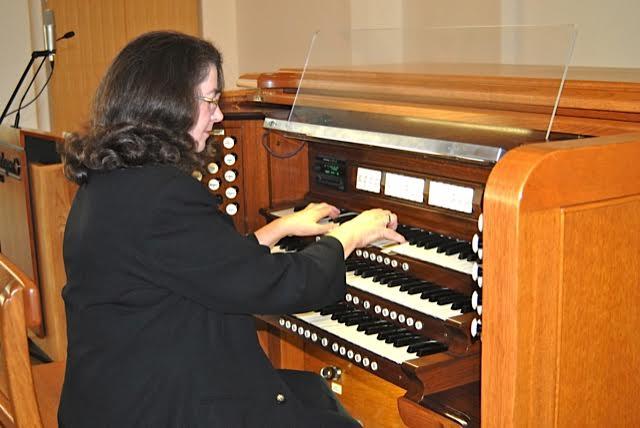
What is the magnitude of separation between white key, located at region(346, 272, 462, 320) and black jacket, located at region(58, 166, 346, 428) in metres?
0.35

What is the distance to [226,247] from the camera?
1.80 m

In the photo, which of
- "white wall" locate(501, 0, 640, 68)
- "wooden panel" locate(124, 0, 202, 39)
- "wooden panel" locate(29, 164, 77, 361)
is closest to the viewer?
"wooden panel" locate(29, 164, 77, 361)

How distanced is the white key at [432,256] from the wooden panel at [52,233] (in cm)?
164

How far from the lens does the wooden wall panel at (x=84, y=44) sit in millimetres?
6637

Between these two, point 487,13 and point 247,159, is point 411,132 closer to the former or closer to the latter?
point 247,159

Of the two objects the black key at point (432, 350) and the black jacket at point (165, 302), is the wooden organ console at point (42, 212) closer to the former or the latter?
the black jacket at point (165, 302)

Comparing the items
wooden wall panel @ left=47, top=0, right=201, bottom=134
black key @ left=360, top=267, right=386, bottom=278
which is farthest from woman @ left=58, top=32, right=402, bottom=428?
wooden wall panel @ left=47, top=0, right=201, bottom=134

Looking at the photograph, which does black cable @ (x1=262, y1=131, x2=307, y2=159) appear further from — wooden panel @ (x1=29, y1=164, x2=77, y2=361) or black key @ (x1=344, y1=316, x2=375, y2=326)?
wooden panel @ (x1=29, y1=164, x2=77, y2=361)

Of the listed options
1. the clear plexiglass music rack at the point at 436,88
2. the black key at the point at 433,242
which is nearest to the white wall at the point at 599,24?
the clear plexiglass music rack at the point at 436,88

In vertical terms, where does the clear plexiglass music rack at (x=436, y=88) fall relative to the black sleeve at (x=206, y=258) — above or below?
above

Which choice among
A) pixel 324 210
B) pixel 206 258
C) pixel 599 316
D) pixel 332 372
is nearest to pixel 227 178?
pixel 324 210

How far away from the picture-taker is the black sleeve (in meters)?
1.78

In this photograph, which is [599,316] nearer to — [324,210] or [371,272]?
[371,272]

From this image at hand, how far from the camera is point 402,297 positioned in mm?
2291
